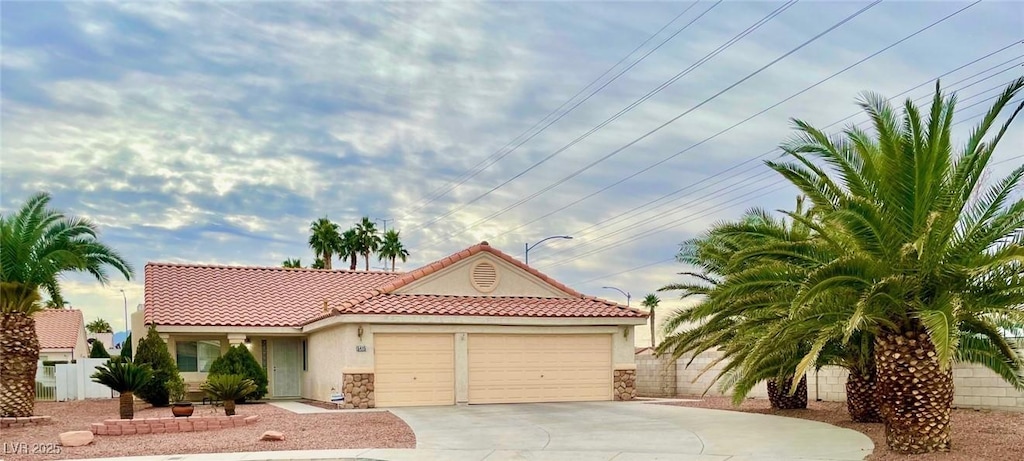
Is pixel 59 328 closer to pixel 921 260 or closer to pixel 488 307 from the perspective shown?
pixel 488 307

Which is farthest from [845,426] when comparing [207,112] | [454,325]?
[207,112]

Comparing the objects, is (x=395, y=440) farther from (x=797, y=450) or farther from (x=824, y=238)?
→ (x=824, y=238)

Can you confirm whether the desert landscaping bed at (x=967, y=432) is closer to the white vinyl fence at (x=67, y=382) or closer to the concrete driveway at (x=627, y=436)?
the concrete driveway at (x=627, y=436)

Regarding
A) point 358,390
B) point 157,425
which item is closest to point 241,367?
point 358,390

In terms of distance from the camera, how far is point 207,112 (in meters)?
21.2

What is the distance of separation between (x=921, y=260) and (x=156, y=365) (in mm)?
20221

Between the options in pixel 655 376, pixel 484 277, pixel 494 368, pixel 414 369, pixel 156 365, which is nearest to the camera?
pixel 414 369

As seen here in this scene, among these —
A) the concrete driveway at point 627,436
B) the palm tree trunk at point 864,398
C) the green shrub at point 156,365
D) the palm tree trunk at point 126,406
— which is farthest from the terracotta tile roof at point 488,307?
the palm tree trunk at point 864,398

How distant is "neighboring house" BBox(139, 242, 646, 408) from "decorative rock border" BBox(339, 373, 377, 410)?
3cm

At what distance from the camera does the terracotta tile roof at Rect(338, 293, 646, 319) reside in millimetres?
23422

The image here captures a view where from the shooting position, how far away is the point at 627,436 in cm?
1566

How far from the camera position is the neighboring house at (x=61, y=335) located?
155 ft

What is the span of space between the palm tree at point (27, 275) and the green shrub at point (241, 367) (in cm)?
505

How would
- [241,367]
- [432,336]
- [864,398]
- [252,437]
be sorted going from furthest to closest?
[241,367]
[432,336]
[864,398]
[252,437]
